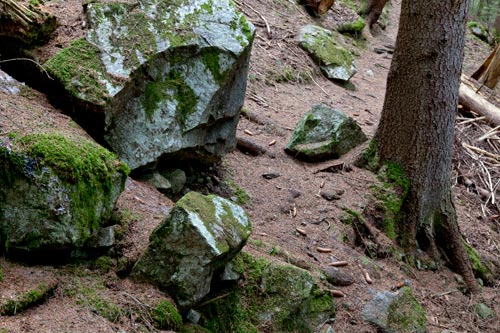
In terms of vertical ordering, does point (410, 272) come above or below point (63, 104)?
below

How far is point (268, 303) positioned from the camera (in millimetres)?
4223

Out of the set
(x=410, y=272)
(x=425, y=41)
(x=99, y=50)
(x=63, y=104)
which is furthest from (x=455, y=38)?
(x=63, y=104)

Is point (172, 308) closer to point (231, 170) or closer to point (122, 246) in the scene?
point (122, 246)

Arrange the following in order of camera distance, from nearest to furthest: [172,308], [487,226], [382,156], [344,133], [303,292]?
[172,308], [303,292], [382,156], [344,133], [487,226]

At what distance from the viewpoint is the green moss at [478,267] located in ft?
22.0

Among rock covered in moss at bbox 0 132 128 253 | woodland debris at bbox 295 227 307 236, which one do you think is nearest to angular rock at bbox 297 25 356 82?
woodland debris at bbox 295 227 307 236

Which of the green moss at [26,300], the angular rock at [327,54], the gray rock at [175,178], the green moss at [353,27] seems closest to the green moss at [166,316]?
the green moss at [26,300]

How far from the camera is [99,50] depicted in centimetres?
461

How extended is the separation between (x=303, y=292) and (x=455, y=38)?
3.40 metres

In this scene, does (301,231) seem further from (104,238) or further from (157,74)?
(104,238)

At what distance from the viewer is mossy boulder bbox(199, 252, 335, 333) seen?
4.00m

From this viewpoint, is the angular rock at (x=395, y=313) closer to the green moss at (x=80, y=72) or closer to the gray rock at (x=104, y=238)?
the gray rock at (x=104, y=238)

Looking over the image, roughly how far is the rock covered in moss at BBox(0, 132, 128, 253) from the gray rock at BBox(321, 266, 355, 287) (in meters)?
2.35

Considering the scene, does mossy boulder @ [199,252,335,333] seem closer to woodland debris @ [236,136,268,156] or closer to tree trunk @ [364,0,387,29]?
woodland debris @ [236,136,268,156]
